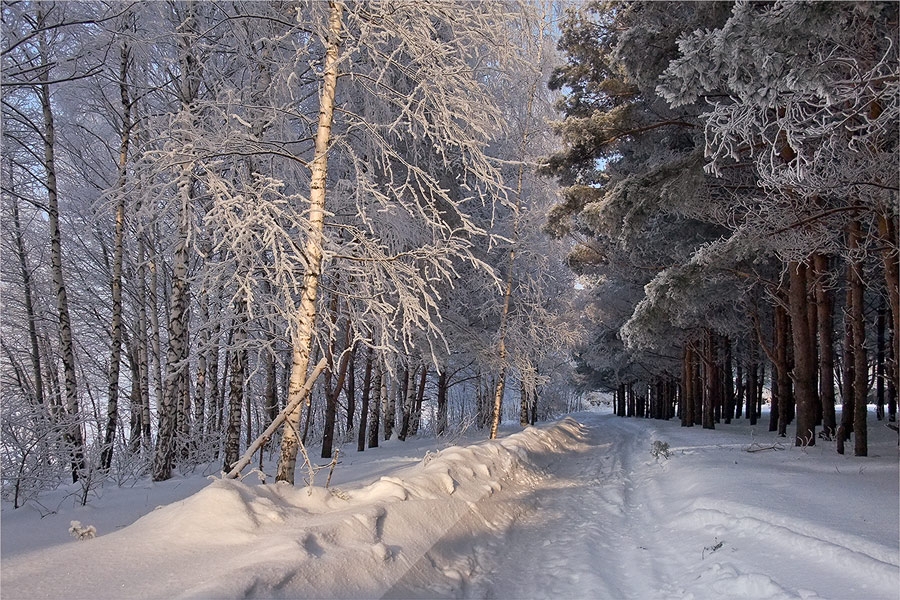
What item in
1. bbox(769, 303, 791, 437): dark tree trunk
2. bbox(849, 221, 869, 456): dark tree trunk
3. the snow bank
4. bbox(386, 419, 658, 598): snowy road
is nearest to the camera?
the snow bank

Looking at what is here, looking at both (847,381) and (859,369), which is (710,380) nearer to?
(847,381)

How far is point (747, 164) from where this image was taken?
8.62 meters

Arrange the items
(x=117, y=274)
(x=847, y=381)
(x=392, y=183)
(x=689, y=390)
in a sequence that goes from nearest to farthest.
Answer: (x=392, y=183) < (x=117, y=274) < (x=847, y=381) < (x=689, y=390)

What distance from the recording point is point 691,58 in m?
5.50

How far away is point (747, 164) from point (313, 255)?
26.0ft

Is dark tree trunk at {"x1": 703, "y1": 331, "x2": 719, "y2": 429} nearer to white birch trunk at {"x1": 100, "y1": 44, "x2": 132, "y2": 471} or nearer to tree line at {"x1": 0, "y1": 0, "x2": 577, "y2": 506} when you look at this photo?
tree line at {"x1": 0, "y1": 0, "x2": 577, "y2": 506}

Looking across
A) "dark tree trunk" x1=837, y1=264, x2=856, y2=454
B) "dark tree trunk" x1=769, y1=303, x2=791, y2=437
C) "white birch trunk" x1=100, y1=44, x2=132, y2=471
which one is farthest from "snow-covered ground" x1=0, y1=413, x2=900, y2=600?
"dark tree trunk" x1=769, y1=303, x2=791, y2=437

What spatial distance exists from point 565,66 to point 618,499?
1083 cm

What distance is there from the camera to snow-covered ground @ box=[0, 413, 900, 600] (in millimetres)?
2941

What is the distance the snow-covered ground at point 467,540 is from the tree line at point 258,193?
1.07 m

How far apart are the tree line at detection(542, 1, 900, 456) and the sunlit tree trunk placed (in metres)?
3.89

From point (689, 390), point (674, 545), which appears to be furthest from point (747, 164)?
point (689, 390)

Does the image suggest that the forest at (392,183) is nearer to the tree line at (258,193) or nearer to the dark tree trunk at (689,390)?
the tree line at (258,193)

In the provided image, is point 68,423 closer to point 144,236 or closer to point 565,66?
point 144,236
